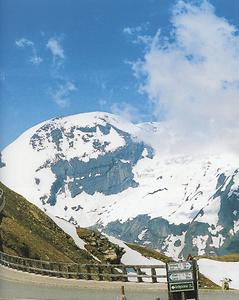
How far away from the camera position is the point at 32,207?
115m

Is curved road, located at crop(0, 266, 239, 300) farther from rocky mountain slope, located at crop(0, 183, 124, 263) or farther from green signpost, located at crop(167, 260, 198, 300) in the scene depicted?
rocky mountain slope, located at crop(0, 183, 124, 263)

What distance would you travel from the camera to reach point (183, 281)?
27.1 metres

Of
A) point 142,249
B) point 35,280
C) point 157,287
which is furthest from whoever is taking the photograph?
point 142,249

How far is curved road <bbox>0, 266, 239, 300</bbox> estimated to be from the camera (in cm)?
3447

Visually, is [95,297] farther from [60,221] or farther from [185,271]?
[60,221]

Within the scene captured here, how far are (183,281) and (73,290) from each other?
12.9 metres

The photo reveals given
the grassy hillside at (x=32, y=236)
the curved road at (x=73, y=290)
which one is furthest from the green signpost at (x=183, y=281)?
the grassy hillside at (x=32, y=236)

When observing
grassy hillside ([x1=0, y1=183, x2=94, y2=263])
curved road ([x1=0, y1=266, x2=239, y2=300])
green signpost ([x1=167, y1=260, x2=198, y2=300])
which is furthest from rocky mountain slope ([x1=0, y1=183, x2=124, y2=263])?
green signpost ([x1=167, y1=260, x2=198, y2=300])

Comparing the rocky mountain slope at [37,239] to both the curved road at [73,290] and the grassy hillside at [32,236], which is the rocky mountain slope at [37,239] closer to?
the grassy hillside at [32,236]

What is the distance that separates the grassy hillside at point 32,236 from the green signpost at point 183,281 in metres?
40.0

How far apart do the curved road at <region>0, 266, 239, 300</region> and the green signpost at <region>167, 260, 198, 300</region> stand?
7.35m

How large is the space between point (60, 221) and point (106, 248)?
1833 centimetres

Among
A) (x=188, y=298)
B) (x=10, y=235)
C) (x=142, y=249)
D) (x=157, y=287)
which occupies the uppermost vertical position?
(x=142, y=249)

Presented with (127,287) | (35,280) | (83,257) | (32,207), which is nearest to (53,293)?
(127,287)
